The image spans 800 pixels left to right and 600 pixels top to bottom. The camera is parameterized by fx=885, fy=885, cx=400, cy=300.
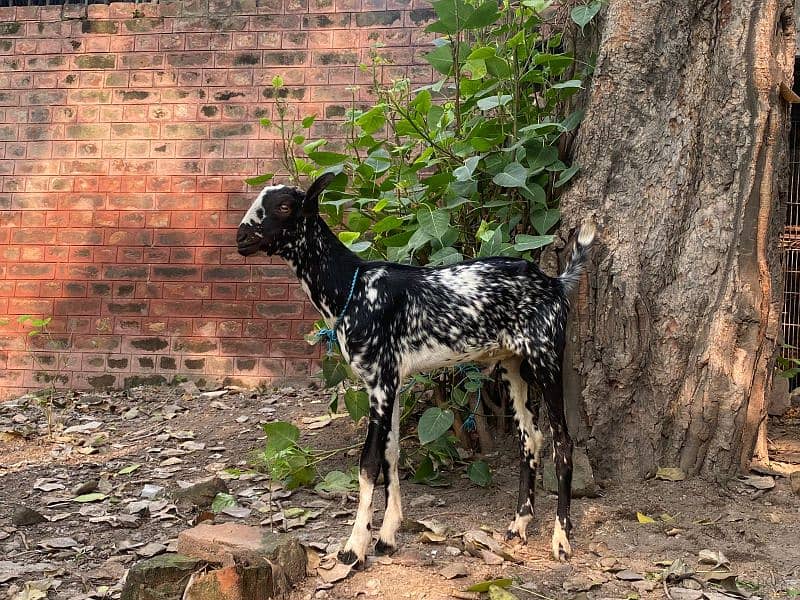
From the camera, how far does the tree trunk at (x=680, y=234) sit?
182 inches

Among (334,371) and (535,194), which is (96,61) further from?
(535,194)

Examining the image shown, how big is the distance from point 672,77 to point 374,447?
8.62 feet

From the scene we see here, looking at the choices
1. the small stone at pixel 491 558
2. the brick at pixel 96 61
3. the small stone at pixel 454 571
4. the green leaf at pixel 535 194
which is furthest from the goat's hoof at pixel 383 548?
the brick at pixel 96 61

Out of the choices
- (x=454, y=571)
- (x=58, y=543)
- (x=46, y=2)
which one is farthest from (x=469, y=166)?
(x=46, y=2)

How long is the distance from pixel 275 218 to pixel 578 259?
151 cm

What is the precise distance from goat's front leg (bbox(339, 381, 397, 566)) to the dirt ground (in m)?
0.11

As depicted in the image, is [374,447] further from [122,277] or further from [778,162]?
[122,277]

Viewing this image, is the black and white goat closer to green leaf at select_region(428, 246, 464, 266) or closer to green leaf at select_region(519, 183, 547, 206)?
green leaf at select_region(428, 246, 464, 266)

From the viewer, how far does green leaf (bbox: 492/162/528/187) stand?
4656 millimetres

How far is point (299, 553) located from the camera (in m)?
3.67

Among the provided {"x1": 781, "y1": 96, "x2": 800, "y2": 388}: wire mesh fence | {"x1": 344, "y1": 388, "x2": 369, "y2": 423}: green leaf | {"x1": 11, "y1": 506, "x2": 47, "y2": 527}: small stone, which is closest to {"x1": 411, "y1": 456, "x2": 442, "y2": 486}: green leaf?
{"x1": 344, "y1": 388, "x2": 369, "y2": 423}: green leaf

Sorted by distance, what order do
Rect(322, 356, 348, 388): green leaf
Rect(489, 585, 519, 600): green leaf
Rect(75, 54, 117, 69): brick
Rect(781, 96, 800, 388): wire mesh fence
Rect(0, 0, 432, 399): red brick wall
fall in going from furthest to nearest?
Rect(75, 54, 117, 69): brick → Rect(0, 0, 432, 399): red brick wall → Rect(781, 96, 800, 388): wire mesh fence → Rect(322, 356, 348, 388): green leaf → Rect(489, 585, 519, 600): green leaf

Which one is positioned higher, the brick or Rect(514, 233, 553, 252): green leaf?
the brick

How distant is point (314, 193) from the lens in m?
4.02
